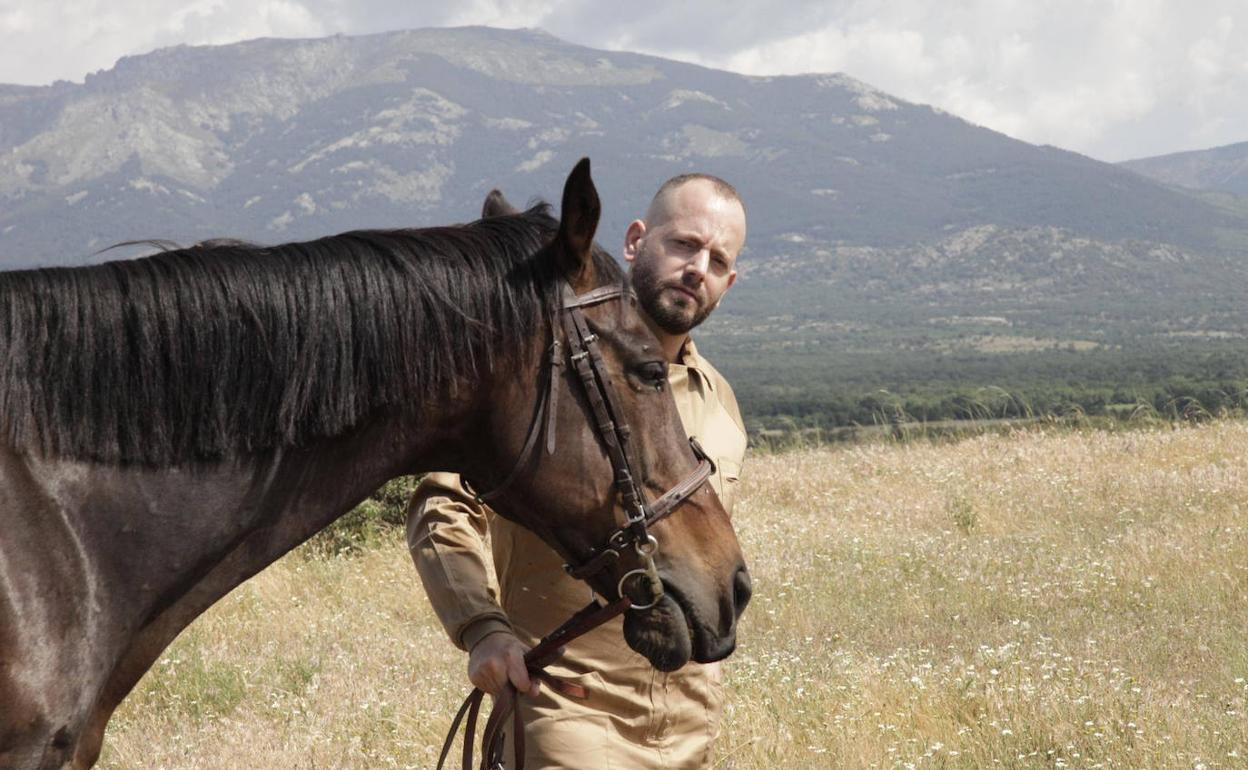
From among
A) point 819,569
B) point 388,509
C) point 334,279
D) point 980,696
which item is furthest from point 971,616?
point 334,279

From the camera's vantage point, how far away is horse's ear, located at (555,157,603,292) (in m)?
2.45

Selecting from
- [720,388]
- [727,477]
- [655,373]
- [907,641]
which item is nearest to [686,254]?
[720,388]

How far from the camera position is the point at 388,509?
9.25 meters

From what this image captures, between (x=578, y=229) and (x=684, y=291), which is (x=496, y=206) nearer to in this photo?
(x=578, y=229)

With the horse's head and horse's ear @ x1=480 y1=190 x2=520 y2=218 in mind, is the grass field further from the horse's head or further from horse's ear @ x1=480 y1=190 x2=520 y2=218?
horse's ear @ x1=480 y1=190 x2=520 y2=218

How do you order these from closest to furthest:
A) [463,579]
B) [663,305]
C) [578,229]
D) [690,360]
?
[578,229], [463,579], [663,305], [690,360]

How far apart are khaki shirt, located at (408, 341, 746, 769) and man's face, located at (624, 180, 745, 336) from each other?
0.96ft

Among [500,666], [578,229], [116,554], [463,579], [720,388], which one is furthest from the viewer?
[720,388]

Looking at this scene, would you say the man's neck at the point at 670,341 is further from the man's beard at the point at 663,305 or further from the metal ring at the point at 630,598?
the metal ring at the point at 630,598

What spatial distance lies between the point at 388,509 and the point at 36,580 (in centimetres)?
714

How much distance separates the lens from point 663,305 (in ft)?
10.8

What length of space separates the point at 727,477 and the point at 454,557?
789mm

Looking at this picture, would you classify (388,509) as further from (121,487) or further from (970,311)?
(970,311)

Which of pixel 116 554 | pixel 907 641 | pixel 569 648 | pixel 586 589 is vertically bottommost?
pixel 907 641
